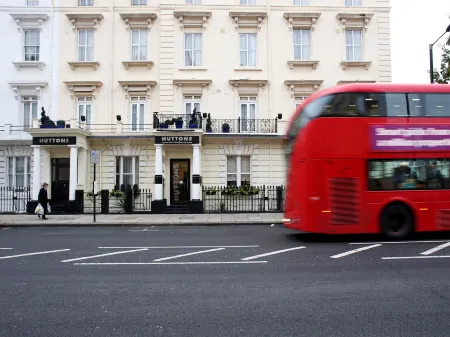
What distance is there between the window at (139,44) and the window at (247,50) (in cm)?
589

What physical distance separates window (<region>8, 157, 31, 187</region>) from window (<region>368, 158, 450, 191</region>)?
801 inches

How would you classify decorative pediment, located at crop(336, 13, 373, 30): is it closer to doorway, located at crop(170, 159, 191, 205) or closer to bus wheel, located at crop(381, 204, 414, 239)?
doorway, located at crop(170, 159, 191, 205)

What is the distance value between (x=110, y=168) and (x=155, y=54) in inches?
292

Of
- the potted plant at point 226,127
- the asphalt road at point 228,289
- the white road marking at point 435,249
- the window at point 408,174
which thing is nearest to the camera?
the asphalt road at point 228,289

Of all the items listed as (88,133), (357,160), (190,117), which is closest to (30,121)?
(88,133)

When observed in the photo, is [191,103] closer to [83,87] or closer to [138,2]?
[83,87]

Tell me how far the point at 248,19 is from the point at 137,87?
789 cm

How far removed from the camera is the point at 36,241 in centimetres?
1205

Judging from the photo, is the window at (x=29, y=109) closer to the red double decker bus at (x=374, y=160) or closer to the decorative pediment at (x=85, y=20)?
the decorative pediment at (x=85, y=20)

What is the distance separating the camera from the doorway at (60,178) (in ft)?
74.9

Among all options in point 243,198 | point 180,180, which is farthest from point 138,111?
point 243,198

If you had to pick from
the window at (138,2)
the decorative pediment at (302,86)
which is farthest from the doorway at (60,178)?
the decorative pediment at (302,86)

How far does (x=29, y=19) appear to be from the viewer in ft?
77.3

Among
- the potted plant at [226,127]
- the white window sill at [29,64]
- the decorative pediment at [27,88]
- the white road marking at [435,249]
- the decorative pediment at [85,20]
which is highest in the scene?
the decorative pediment at [85,20]
